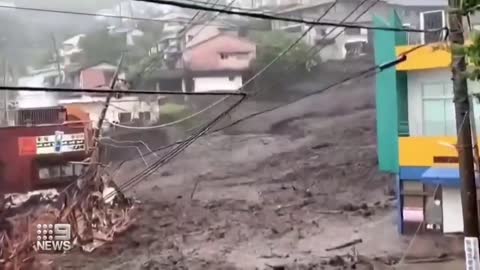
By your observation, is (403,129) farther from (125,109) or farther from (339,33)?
(125,109)

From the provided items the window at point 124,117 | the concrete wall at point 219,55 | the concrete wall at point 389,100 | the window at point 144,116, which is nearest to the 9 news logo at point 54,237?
the window at point 124,117

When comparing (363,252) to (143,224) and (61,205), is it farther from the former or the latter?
(61,205)

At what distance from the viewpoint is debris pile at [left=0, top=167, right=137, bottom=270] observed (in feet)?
31.2

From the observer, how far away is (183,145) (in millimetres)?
9461

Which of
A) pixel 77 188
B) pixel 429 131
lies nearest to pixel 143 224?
pixel 77 188

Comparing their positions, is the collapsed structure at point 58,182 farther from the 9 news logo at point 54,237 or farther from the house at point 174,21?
the house at point 174,21

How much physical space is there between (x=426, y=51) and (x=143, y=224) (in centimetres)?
411

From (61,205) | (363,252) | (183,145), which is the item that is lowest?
(363,252)

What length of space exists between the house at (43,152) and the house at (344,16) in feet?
9.79

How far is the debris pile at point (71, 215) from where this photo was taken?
952 cm

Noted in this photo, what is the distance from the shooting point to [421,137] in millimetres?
8391

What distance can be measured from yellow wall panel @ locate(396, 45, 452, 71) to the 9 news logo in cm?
471

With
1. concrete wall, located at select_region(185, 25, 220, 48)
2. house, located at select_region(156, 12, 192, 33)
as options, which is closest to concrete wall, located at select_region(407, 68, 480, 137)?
concrete wall, located at select_region(185, 25, 220, 48)

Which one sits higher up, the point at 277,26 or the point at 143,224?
the point at 277,26
